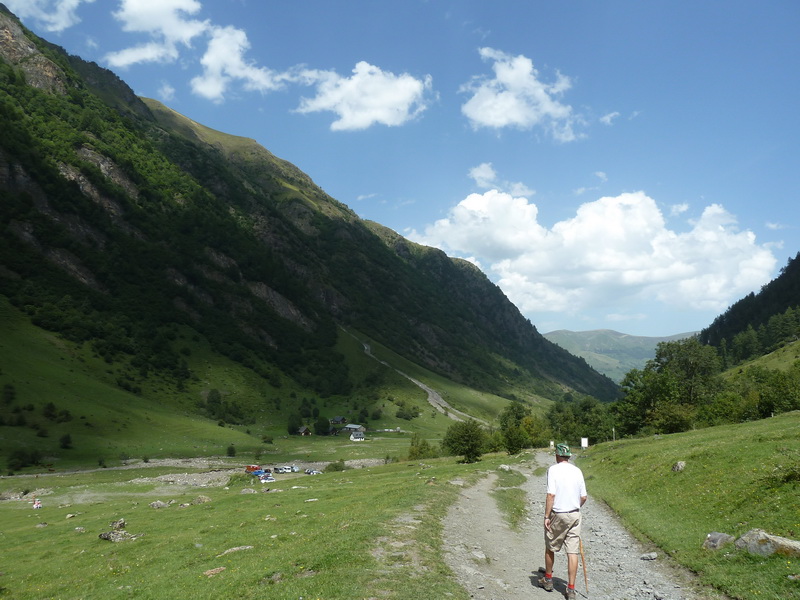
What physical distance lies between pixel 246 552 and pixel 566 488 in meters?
15.8

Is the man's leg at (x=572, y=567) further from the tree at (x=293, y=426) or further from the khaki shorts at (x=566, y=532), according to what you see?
the tree at (x=293, y=426)

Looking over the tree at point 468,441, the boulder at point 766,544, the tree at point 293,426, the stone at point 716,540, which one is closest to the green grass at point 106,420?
the tree at point 293,426

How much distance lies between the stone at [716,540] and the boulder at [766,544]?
941mm

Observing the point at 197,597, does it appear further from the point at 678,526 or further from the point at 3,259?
the point at 3,259

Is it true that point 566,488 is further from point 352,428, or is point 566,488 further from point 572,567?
point 352,428

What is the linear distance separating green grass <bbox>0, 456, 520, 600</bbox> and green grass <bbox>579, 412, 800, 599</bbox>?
30.3 ft

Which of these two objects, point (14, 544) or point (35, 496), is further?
point (35, 496)

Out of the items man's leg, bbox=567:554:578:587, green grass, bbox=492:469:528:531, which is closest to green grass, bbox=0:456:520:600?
green grass, bbox=492:469:528:531

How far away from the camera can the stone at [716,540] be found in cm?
1714

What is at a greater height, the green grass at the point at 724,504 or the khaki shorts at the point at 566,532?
the khaki shorts at the point at 566,532

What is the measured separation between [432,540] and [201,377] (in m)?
187

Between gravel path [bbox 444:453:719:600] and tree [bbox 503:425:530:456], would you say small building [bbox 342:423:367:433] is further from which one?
gravel path [bbox 444:453:719:600]

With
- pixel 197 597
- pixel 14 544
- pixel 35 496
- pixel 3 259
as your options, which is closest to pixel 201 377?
pixel 3 259

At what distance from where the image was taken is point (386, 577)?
47.0 feet
